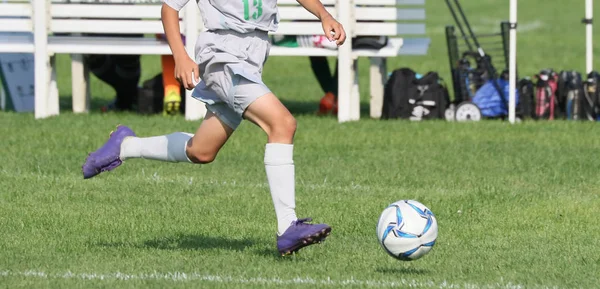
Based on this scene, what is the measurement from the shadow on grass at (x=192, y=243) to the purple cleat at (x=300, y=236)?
1.89 ft

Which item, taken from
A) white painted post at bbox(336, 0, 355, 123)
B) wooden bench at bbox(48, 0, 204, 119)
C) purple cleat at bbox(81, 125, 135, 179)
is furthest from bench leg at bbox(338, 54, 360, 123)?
purple cleat at bbox(81, 125, 135, 179)

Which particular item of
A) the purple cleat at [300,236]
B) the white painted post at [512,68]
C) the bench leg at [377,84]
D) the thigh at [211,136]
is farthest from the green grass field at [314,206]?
the bench leg at [377,84]

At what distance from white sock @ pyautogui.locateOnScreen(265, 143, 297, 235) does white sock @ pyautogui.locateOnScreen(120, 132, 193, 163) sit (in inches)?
29.7

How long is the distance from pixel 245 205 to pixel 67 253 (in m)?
2.02

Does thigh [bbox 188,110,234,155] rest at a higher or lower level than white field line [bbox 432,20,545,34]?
lower

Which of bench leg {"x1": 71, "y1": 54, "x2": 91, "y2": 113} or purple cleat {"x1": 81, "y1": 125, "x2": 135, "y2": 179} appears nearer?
purple cleat {"x1": 81, "y1": 125, "x2": 135, "y2": 179}

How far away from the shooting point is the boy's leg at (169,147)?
712cm

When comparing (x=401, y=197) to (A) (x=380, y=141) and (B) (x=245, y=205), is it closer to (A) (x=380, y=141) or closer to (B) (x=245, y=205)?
(B) (x=245, y=205)

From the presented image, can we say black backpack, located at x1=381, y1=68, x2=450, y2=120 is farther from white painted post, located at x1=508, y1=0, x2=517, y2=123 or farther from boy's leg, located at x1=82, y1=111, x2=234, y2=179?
boy's leg, located at x1=82, y1=111, x2=234, y2=179

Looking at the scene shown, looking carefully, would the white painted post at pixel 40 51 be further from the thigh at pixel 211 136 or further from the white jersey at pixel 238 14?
the white jersey at pixel 238 14

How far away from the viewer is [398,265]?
6770mm

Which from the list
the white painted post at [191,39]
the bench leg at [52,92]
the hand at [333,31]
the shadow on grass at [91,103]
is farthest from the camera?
the shadow on grass at [91,103]

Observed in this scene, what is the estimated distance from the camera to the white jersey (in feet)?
22.6

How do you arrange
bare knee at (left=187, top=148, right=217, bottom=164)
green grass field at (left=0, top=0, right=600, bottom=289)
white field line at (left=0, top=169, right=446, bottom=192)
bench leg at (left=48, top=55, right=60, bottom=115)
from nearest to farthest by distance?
1. green grass field at (left=0, top=0, right=600, bottom=289)
2. bare knee at (left=187, top=148, right=217, bottom=164)
3. white field line at (left=0, top=169, right=446, bottom=192)
4. bench leg at (left=48, top=55, right=60, bottom=115)
